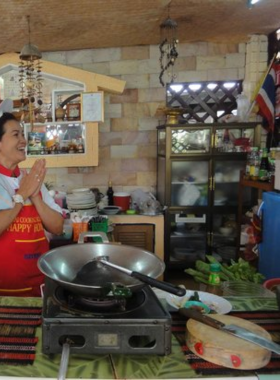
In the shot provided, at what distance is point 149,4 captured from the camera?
285 centimetres

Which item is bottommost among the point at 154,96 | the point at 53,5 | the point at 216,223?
the point at 216,223

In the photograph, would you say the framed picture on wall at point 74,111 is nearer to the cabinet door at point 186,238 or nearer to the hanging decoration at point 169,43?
the hanging decoration at point 169,43

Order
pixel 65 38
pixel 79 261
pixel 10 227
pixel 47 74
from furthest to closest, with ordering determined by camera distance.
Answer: pixel 47 74 < pixel 65 38 < pixel 10 227 < pixel 79 261

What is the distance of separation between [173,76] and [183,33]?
1.92ft

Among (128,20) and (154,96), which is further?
(154,96)

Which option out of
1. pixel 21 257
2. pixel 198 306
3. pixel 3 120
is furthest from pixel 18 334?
pixel 3 120

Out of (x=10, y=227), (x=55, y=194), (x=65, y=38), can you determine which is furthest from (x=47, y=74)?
(x=10, y=227)

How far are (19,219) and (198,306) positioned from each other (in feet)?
4.00

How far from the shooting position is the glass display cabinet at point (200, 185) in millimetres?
3912

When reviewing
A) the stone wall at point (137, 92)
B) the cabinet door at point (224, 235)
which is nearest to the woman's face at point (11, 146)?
the stone wall at point (137, 92)

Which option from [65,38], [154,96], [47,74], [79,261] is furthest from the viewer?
[154,96]

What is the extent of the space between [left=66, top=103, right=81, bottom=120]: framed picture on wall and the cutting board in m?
3.48

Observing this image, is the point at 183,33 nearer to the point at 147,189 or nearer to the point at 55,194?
the point at 147,189

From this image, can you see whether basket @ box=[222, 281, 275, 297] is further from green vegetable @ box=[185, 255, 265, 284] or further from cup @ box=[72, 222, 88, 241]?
cup @ box=[72, 222, 88, 241]
